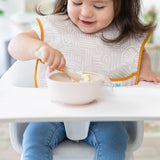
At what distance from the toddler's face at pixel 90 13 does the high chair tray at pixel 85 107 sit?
1.16ft

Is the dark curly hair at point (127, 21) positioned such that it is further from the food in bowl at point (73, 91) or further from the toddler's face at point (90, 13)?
the food in bowl at point (73, 91)

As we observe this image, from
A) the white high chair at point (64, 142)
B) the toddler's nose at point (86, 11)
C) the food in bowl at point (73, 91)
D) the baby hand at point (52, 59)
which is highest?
the toddler's nose at point (86, 11)

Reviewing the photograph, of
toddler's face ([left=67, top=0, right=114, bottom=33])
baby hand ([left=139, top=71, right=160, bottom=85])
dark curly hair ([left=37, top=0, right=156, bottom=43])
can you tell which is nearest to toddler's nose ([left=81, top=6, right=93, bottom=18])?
toddler's face ([left=67, top=0, right=114, bottom=33])

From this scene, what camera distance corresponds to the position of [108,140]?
0.90 metres

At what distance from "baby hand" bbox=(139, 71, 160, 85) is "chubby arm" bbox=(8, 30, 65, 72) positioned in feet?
1.36

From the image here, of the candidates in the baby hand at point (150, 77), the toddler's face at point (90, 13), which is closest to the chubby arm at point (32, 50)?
the toddler's face at point (90, 13)

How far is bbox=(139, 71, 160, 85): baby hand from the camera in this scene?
3.42 feet

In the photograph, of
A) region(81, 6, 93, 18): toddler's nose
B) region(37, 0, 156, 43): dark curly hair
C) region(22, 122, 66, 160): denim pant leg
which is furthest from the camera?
region(37, 0, 156, 43): dark curly hair

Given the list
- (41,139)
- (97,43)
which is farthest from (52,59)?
(97,43)

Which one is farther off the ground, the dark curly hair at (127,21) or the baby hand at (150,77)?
the dark curly hair at (127,21)

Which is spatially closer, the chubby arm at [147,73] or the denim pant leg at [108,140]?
the denim pant leg at [108,140]

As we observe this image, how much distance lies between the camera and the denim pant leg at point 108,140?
0.86 m

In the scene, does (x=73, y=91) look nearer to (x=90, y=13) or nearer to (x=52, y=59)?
(x=52, y=59)

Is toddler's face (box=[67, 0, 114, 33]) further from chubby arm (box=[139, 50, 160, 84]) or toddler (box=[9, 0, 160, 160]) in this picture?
chubby arm (box=[139, 50, 160, 84])
